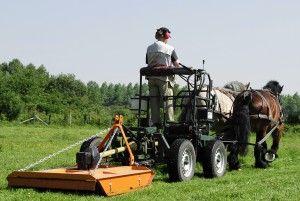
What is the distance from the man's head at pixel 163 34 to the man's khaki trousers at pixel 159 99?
32.3 inches

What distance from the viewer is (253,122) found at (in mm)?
13023

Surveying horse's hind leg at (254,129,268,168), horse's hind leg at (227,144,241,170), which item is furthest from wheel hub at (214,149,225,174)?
horse's hind leg at (254,129,268,168)

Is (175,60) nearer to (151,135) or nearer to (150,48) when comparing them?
(150,48)

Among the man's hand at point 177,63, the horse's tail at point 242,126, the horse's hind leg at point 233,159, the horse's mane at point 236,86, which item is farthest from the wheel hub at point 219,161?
the horse's mane at point 236,86

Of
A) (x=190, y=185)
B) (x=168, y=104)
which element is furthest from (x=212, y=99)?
(x=190, y=185)

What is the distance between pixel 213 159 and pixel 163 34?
2563 millimetres

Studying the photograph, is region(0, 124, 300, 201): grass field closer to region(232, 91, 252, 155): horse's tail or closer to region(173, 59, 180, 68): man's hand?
region(232, 91, 252, 155): horse's tail

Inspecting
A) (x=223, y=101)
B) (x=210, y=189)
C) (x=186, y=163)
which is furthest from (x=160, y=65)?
(x=223, y=101)

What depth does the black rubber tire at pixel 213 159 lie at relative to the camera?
10.2 m

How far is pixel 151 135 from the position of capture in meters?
10.1

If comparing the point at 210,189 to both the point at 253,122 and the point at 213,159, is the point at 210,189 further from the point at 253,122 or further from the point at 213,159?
the point at 253,122

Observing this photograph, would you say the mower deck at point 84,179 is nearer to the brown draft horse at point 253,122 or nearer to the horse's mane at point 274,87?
the brown draft horse at point 253,122

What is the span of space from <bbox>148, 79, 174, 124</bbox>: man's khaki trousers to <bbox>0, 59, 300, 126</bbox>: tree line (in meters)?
5.46

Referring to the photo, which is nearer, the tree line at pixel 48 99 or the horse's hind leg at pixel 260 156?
the horse's hind leg at pixel 260 156
